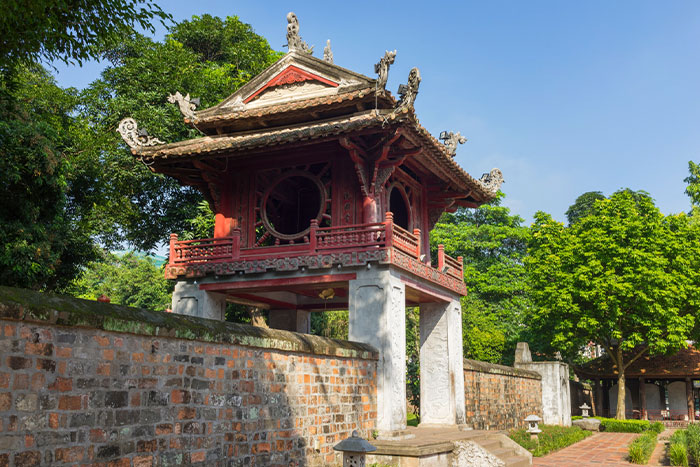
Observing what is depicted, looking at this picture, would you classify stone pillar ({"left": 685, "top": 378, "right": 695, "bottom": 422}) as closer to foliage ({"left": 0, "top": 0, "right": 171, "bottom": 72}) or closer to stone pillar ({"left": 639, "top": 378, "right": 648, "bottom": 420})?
stone pillar ({"left": 639, "top": 378, "right": 648, "bottom": 420})

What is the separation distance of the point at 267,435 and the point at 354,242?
5.67m

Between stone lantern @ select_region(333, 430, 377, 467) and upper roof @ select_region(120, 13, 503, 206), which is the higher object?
upper roof @ select_region(120, 13, 503, 206)

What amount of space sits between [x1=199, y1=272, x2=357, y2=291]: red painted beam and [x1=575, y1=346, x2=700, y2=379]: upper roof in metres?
24.8

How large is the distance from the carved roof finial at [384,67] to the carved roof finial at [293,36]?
3.88 m

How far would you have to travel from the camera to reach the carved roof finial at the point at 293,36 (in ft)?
54.4

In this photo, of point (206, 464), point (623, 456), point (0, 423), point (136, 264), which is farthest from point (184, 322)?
point (136, 264)

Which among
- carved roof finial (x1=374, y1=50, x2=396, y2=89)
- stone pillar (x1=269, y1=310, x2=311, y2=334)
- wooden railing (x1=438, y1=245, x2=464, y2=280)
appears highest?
carved roof finial (x1=374, y1=50, x2=396, y2=89)

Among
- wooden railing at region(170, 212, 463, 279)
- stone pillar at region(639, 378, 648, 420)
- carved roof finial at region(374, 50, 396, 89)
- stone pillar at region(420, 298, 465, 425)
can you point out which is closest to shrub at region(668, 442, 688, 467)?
stone pillar at region(420, 298, 465, 425)

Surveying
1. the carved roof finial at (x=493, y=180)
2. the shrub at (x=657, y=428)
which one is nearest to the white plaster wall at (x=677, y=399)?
the shrub at (x=657, y=428)

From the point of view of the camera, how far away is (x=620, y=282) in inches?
1104

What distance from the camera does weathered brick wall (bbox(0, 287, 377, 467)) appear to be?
5.53 m

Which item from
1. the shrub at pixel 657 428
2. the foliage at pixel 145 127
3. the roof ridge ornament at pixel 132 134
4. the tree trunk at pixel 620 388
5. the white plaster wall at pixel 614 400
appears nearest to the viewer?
the roof ridge ornament at pixel 132 134

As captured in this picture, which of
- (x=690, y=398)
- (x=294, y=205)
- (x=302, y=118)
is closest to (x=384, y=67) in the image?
(x=302, y=118)

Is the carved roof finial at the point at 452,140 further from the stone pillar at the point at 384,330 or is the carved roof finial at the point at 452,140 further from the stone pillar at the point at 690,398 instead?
the stone pillar at the point at 690,398
